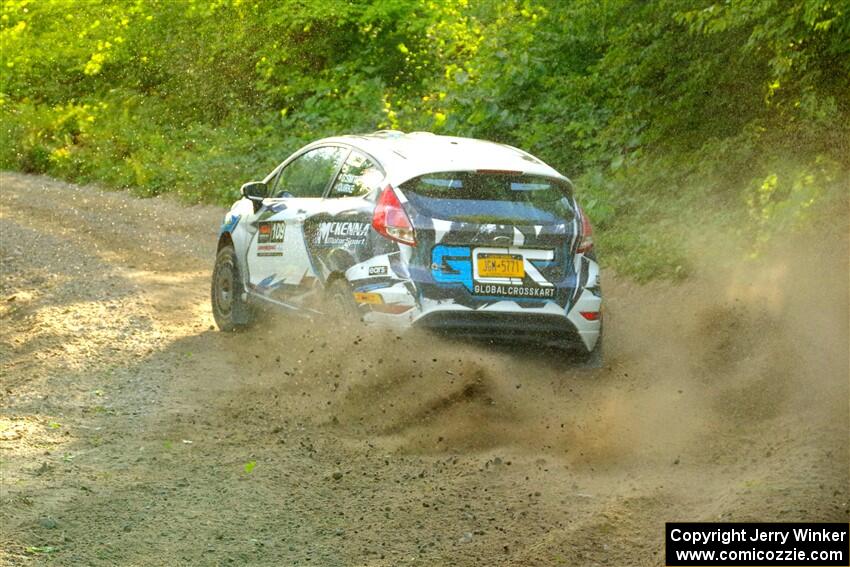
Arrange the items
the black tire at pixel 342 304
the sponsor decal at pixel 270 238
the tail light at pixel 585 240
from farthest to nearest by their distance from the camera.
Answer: the sponsor decal at pixel 270 238 → the tail light at pixel 585 240 → the black tire at pixel 342 304

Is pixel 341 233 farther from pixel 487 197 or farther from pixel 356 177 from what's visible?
pixel 487 197

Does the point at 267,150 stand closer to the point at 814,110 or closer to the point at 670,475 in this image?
the point at 814,110

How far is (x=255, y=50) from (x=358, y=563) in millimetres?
23120

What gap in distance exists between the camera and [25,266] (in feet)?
47.9

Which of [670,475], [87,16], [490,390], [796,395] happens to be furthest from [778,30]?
[87,16]

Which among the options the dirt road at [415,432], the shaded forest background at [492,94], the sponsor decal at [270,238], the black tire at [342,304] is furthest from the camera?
the shaded forest background at [492,94]

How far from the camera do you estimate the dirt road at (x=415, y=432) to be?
5.92 meters

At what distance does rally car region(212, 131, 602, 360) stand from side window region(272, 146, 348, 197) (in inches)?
6.3

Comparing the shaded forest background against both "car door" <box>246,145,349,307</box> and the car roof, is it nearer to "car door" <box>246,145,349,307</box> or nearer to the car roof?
the car roof

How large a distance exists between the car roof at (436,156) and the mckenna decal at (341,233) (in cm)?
41

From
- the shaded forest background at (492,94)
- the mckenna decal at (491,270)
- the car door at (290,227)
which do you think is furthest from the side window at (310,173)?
the shaded forest background at (492,94)

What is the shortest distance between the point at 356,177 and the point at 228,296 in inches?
97.2

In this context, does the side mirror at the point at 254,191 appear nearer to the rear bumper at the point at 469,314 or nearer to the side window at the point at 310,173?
the side window at the point at 310,173

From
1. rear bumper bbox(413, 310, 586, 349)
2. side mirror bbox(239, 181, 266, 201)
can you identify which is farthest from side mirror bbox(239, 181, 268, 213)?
rear bumper bbox(413, 310, 586, 349)
